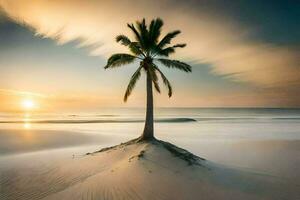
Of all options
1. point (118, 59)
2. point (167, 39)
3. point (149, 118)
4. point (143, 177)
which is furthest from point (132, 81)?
point (143, 177)

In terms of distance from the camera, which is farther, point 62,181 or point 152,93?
point 152,93

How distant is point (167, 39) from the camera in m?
19.0

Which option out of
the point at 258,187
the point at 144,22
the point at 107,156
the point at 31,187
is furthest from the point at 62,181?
the point at 144,22

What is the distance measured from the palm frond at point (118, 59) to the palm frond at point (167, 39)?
1.94 m

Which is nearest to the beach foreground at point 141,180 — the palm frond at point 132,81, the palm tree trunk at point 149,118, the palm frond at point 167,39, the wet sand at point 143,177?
the wet sand at point 143,177

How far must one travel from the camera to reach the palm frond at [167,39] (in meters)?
18.8

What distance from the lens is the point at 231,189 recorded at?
39.5 ft

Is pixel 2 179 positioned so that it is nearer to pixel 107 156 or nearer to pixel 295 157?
pixel 107 156

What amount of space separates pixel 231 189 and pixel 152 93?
9.06 metres

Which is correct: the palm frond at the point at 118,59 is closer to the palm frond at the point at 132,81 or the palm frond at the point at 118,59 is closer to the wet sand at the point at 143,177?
the palm frond at the point at 132,81

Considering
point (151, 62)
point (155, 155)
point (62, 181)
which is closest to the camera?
point (62, 181)

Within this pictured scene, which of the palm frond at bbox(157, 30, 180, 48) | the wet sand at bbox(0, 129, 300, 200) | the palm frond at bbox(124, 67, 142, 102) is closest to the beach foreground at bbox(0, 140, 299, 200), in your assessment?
the wet sand at bbox(0, 129, 300, 200)

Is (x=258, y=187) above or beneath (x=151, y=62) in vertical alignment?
beneath

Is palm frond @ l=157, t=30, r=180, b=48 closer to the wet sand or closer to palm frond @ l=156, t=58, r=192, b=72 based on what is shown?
palm frond @ l=156, t=58, r=192, b=72
